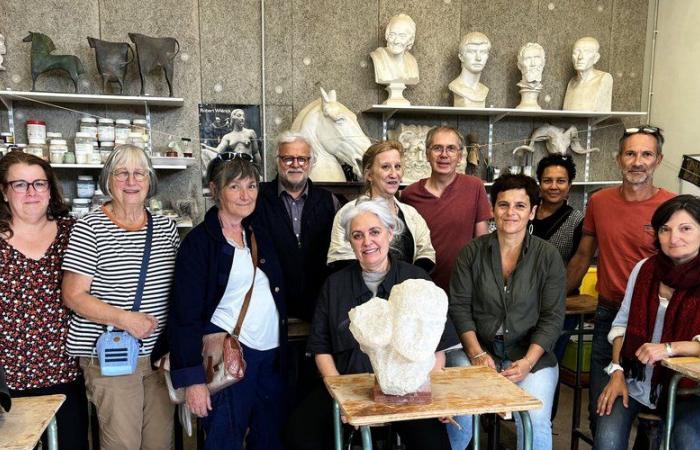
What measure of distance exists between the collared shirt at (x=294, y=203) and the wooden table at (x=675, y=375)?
1.45 meters

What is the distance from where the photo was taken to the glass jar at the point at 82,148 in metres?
3.38

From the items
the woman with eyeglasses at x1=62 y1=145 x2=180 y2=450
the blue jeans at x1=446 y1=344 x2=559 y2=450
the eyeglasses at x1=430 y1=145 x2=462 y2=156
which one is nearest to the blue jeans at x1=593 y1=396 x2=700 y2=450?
the blue jeans at x1=446 y1=344 x2=559 y2=450

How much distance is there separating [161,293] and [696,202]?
1918mm

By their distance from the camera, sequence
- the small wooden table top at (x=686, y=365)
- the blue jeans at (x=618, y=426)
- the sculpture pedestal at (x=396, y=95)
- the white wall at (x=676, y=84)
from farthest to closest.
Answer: the white wall at (x=676, y=84) < the sculpture pedestal at (x=396, y=95) < the blue jeans at (x=618, y=426) < the small wooden table top at (x=686, y=365)

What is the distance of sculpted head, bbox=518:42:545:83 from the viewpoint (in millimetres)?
4125

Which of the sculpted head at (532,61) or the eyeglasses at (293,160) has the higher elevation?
the sculpted head at (532,61)

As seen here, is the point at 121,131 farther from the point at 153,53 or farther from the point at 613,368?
the point at 613,368

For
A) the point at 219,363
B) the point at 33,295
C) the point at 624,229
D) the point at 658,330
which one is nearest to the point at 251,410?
the point at 219,363

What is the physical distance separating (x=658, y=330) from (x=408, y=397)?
3.57ft

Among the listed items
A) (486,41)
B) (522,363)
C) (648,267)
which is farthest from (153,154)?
(648,267)

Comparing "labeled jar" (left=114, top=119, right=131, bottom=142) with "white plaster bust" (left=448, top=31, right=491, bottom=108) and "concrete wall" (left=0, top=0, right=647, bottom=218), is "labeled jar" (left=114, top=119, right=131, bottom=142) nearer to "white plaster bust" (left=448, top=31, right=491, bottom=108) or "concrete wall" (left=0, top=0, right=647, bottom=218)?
"concrete wall" (left=0, top=0, right=647, bottom=218)

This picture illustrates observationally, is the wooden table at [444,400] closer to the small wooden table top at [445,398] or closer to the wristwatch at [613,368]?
the small wooden table top at [445,398]

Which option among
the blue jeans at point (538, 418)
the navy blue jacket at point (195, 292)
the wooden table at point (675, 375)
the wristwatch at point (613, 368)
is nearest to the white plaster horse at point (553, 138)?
the wristwatch at point (613, 368)

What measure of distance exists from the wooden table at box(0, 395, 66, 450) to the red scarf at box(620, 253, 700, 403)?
1.93m
